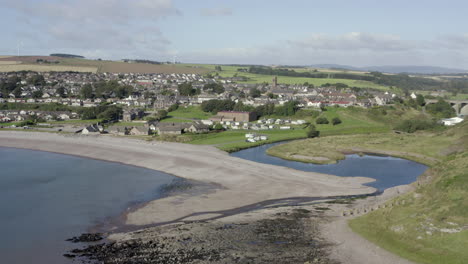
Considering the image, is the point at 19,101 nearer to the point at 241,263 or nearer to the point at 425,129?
the point at 425,129

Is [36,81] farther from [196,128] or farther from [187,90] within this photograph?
[196,128]

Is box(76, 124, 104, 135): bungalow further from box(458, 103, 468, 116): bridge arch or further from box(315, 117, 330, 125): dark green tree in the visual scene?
box(458, 103, 468, 116): bridge arch

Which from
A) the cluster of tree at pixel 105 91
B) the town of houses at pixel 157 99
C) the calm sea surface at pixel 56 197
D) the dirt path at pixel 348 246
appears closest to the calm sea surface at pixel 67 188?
the calm sea surface at pixel 56 197

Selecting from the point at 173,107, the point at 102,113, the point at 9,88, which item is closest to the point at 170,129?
the point at 102,113

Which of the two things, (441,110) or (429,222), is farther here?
(441,110)

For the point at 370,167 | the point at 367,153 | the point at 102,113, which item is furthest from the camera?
the point at 102,113

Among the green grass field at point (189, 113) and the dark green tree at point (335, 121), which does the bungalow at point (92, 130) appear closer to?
the green grass field at point (189, 113)
